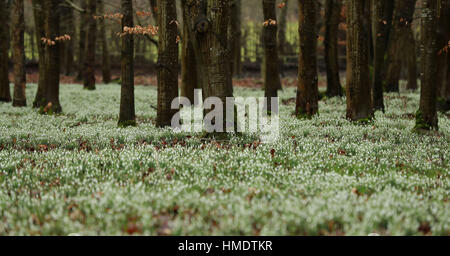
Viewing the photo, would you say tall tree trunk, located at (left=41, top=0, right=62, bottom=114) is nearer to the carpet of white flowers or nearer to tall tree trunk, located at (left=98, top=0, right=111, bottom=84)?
the carpet of white flowers

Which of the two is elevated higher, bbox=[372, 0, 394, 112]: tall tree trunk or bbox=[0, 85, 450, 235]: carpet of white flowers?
bbox=[372, 0, 394, 112]: tall tree trunk

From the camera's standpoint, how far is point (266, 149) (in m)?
9.28

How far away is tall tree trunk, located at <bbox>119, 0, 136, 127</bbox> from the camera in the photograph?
514 inches

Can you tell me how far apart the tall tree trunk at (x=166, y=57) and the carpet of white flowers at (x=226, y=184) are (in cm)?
113

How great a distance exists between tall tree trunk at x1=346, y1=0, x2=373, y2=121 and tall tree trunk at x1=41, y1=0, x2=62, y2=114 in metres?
11.8

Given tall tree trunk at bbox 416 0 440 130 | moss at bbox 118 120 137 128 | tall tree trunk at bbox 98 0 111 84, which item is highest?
tall tree trunk at bbox 98 0 111 84

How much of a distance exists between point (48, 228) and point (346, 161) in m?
5.75

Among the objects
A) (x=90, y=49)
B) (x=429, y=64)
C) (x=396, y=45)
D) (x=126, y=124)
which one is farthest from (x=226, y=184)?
(x=90, y=49)

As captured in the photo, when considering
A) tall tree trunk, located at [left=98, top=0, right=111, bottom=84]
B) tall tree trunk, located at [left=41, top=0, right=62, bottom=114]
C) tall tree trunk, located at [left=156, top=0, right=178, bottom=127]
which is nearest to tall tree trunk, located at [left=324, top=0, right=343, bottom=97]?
tall tree trunk, located at [left=156, top=0, right=178, bottom=127]

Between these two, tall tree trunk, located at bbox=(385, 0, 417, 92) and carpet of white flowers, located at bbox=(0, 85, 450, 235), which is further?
tall tree trunk, located at bbox=(385, 0, 417, 92)

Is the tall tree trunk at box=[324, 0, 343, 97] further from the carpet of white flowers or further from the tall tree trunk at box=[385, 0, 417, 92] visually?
the carpet of white flowers

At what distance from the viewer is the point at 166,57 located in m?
12.5

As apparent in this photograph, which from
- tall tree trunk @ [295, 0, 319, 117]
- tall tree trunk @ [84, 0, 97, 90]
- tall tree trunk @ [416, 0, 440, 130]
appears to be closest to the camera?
tall tree trunk @ [416, 0, 440, 130]

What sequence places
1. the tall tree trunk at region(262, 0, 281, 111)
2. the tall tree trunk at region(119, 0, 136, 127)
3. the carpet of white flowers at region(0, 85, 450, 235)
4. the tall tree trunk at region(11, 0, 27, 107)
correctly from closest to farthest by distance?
the carpet of white flowers at region(0, 85, 450, 235), the tall tree trunk at region(119, 0, 136, 127), the tall tree trunk at region(262, 0, 281, 111), the tall tree trunk at region(11, 0, 27, 107)
